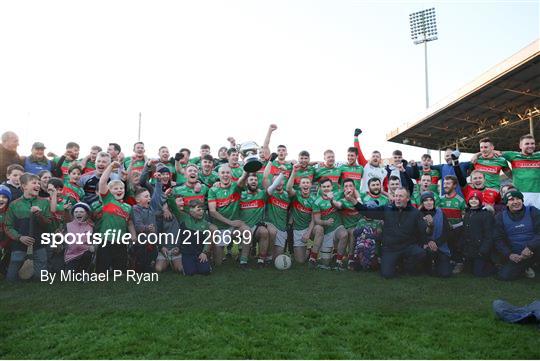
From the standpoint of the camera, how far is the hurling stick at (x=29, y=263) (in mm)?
5805

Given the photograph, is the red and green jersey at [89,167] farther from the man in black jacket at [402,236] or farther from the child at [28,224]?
the man in black jacket at [402,236]

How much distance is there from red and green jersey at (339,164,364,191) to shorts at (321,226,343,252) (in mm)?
1266

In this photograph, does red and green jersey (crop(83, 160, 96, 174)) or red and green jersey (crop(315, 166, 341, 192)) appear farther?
red and green jersey (crop(315, 166, 341, 192))

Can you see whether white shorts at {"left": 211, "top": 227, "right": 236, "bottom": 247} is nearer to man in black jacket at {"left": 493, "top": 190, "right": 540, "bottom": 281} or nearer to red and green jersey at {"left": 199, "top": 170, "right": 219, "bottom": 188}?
red and green jersey at {"left": 199, "top": 170, "right": 219, "bottom": 188}

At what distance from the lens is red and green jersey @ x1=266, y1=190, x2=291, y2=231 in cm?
709

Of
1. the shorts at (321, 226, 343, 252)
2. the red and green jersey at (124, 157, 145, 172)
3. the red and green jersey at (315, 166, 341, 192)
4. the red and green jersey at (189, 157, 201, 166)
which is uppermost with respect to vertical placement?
the red and green jersey at (189, 157, 201, 166)

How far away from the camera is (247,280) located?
5.85 m

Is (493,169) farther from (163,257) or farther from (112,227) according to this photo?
(112,227)

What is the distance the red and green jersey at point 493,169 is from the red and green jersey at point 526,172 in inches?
7.9

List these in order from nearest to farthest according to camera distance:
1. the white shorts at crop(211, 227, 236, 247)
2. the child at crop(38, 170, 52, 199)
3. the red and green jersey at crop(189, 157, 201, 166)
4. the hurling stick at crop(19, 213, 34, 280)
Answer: the hurling stick at crop(19, 213, 34, 280)
the child at crop(38, 170, 52, 199)
the white shorts at crop(211, 227, 236, 247)
the red and green jersey at crop(189, 157, 201, 166)

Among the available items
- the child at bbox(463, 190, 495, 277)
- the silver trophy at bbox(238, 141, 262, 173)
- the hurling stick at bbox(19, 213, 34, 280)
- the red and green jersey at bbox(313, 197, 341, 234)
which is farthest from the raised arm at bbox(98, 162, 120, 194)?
the child at bbox(463, 190, 495, 277)

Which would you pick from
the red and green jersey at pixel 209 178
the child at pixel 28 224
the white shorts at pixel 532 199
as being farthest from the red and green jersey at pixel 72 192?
the white shorts at pixel 532 199

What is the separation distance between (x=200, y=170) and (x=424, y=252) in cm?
408

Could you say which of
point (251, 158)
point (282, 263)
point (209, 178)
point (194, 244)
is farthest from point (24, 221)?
point (282, 263)
